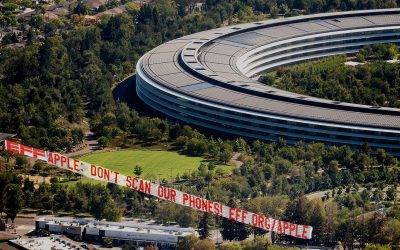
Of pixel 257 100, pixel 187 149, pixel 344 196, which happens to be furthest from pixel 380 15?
pixel 344 196

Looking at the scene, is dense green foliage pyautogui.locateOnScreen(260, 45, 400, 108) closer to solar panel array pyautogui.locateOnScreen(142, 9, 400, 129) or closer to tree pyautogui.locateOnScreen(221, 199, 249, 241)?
solar panel array pyautogui.locateOnScreen(142, 9, 400, 129)

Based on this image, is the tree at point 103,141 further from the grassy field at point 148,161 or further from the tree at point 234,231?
the tree at point 234,231

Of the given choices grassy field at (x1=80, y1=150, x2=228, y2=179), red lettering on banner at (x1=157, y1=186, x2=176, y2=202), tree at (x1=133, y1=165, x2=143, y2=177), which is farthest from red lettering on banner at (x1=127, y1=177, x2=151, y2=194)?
tree at (x1=133, y1=165, x2=143, y2=177)

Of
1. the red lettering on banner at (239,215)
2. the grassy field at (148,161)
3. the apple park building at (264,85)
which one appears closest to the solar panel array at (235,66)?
the apple park building at (264,85)

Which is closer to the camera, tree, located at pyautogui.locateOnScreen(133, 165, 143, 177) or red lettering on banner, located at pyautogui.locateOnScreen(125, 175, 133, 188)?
red lettering on banner, located at pyautogui.locateOnScreen(125, 175, 133, 188)

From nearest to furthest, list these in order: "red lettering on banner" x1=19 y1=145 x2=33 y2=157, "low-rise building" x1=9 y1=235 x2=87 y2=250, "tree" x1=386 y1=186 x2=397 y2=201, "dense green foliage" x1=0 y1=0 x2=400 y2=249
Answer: "low-rise building" x1=9 y1=235 x2=87 y2=250 < "red lettering on banner" x1=19 y1=145 x2=33 y2=157 < "dense green foliage" x1=0 y1=0 x2=400 y2=249 < "tree" x1=386 y1=186 x2=397 y2=201

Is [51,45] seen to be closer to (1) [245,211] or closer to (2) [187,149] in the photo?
(2) [187,149]

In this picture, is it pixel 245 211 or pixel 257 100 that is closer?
pixel 245 211
